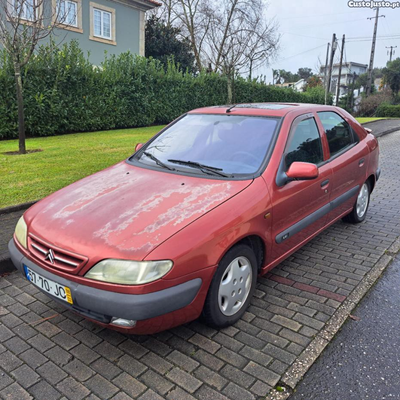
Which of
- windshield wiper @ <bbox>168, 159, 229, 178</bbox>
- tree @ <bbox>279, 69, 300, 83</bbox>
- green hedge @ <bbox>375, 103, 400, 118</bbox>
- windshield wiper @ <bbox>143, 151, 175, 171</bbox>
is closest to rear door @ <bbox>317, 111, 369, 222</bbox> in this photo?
windshield wiper @ <bbox>168, 159, 229, 178</bbox>

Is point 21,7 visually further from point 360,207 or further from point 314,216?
point 360,207

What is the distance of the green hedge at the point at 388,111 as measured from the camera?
29875 millimetres

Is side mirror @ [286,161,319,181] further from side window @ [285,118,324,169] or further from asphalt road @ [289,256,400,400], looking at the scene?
asphalt road @ [289,256,400,400]

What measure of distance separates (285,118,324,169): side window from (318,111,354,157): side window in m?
0.27

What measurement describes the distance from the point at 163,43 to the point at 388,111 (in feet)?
63.7

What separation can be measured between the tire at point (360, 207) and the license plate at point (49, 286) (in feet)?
12.5

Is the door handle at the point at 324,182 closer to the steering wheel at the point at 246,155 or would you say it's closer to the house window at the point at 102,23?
the steering wheel at the point at 246,155

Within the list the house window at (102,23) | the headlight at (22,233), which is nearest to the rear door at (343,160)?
the headlight at (22,233)

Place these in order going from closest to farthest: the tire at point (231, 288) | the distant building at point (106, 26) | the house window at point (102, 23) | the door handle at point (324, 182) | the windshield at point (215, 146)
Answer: the tire at point (231, 288)
the windshield at point (215, 146)
the door handle at point (324, 182)
the distant building at point (106, 26)
the house window at point (102, 23)

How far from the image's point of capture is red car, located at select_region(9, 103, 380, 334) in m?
2.23

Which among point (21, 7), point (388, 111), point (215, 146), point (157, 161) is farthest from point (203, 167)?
point (388, 111)

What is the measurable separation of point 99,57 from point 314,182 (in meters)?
18.7

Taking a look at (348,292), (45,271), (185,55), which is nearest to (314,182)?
(348,292)

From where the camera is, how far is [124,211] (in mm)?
2607
